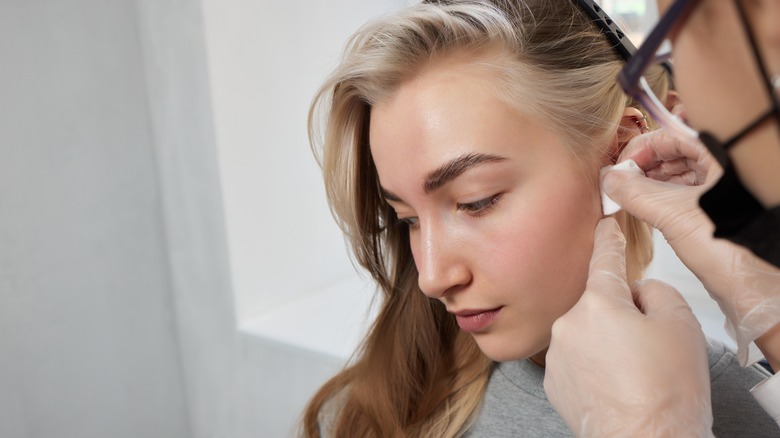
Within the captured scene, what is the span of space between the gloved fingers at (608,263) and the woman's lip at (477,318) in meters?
0.16

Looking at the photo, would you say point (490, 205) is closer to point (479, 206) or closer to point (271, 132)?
point (479, 206)

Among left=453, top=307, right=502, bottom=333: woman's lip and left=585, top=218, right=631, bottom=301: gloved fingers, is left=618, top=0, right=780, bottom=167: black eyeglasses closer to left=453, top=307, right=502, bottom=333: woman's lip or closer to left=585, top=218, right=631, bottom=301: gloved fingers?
left=585, top=218, right=631, bottom=301: gloved fingers

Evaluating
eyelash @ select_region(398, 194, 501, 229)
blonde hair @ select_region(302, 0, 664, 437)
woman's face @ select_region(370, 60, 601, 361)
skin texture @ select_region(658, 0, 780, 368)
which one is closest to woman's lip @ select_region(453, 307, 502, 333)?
woman's face @ select_region(370, 60, 601, 361)

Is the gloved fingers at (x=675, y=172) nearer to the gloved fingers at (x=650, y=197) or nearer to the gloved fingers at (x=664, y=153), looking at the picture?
the gloved fingers at (x=664, y=153)

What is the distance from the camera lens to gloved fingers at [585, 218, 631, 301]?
32.8 inches

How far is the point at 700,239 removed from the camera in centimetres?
87

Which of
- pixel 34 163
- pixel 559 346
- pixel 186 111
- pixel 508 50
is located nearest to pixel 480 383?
pixel 559 346

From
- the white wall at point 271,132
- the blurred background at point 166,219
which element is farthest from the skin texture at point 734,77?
the white wall at point 271,132

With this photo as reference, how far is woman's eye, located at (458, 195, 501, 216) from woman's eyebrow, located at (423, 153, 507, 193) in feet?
0.15

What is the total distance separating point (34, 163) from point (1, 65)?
0.24 m

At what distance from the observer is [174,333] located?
2.13m

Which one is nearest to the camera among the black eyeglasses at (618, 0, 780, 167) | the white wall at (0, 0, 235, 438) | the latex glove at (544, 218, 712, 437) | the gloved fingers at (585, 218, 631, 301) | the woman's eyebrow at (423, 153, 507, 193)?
the black eyeglasses at (618, 0, 780, 167)

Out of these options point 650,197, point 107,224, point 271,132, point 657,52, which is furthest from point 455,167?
point 107,224

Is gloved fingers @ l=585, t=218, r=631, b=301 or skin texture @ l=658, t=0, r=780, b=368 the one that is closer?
skin texture @ l=658, t=0, r=780, b=368
